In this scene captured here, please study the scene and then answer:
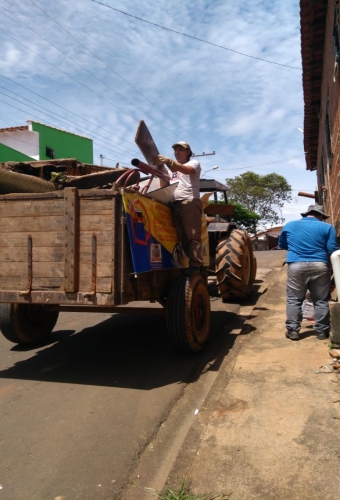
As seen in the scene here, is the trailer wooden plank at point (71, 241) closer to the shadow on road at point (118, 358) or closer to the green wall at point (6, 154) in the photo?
the shadow on road at point (118, 358)

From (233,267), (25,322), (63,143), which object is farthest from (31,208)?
(63,143)

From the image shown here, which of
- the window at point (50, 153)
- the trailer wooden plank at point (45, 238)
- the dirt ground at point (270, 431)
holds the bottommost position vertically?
the dirt ground at point (270, 431)

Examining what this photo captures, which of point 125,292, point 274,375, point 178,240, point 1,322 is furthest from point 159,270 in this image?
point 1,322

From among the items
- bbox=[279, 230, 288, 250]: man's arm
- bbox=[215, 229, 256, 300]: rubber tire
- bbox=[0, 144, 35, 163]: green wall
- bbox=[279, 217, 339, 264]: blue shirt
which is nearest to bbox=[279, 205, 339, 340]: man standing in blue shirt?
bbox=[279, 217, 339, 264]: blue shirt

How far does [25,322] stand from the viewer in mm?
5070

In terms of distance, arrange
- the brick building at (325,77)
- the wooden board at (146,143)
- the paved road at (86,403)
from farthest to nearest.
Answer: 1. the brick building at (325,77)
2. the wooden board at (146,143)
3. the paved road at (86,403)

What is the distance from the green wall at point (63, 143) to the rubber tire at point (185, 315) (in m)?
23.4

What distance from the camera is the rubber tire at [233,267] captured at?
729 centimetres

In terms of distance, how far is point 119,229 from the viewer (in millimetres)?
3688

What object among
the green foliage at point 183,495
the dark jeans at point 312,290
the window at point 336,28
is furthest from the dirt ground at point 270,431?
the window at point 336,28

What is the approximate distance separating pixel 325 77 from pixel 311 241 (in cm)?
531

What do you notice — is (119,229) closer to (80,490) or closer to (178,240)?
(178,240)

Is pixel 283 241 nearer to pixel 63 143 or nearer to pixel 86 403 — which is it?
pixel 86 403

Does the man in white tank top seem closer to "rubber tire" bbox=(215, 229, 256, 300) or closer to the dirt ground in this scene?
the dirt ground
